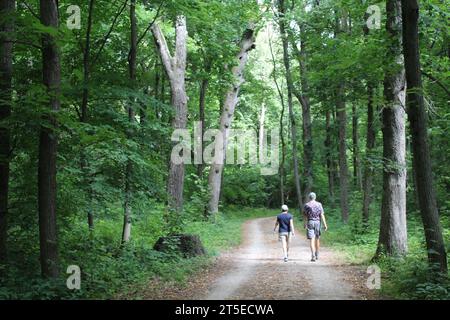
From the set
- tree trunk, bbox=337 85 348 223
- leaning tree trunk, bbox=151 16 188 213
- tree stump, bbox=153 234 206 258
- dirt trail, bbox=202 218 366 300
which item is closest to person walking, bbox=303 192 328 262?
dirt trail, bbox=202 218 366 300

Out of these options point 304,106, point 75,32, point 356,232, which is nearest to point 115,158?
point 75,32

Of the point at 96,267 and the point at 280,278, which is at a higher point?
the point at 96,267

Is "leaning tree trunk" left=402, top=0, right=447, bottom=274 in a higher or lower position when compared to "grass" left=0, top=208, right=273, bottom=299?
higher

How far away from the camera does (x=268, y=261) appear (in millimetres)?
14648

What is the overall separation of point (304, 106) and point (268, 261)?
17.0 m

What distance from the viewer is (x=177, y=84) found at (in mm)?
17516

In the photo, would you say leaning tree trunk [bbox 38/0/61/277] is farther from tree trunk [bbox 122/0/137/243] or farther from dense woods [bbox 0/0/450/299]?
tree trunk [bbox 122/0/137/243]

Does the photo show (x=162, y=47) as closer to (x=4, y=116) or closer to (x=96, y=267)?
(x=4, y=116)

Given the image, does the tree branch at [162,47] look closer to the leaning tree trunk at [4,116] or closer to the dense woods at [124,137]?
the dense woods at [124,137]

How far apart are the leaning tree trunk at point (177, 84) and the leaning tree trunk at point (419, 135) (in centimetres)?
1000

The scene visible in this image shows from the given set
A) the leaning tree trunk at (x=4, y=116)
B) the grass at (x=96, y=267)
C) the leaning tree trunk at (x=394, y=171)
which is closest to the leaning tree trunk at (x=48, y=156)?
the grass at (x=96, y=267)

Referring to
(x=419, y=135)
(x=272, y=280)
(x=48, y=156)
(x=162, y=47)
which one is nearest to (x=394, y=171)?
(x=419, y=135)

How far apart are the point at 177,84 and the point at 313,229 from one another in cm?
750

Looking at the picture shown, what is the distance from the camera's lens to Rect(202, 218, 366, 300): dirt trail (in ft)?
29.9
